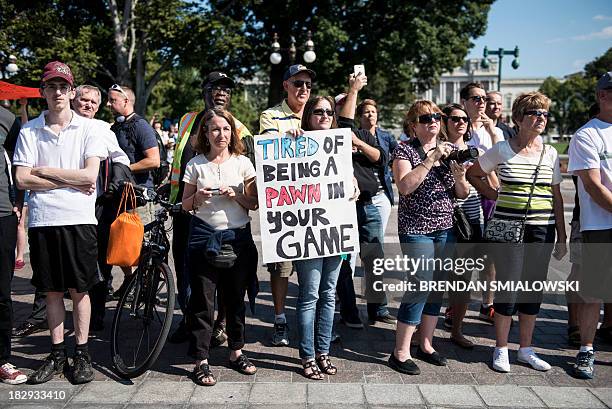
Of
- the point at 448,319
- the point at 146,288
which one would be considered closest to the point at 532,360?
the point at 448,319

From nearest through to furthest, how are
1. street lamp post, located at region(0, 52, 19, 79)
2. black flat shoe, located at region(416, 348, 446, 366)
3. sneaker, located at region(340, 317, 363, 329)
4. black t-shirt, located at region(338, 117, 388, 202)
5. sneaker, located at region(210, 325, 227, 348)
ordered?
black flat shoe, located at region(416, 348, 446, 366), sneaker, located at region(210, 325, 227, 348), black t-shirt, located at region(338, 117, 388, 202), sneaker, located at region(340, 317, 363, 329), street lamp post, located at region(0, 52, 19, 79)

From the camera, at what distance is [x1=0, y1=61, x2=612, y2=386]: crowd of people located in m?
3.80

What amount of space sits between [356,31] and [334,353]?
2168cm

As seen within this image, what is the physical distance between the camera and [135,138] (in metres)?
5.16

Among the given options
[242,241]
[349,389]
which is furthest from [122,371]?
[349,389]

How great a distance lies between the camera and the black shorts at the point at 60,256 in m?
3.78

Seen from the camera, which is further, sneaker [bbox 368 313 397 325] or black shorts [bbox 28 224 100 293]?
sneaker [bbox 368 313 397 325]

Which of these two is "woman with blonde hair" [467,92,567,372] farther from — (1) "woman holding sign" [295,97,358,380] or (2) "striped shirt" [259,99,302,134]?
(2) "striped shirt" [259,99,302,134]

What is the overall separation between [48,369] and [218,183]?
5.79ft

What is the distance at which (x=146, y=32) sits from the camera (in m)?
19.8

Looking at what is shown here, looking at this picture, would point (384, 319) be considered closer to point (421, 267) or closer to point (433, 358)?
point (433, 358)

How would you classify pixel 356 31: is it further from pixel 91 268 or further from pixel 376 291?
pixel 91 268

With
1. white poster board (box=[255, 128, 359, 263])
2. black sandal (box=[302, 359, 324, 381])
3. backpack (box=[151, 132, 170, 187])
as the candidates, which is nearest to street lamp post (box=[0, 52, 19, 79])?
backpack (box=[151, 132, 170, 187])

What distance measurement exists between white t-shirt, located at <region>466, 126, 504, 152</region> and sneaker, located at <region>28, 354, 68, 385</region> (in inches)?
156
